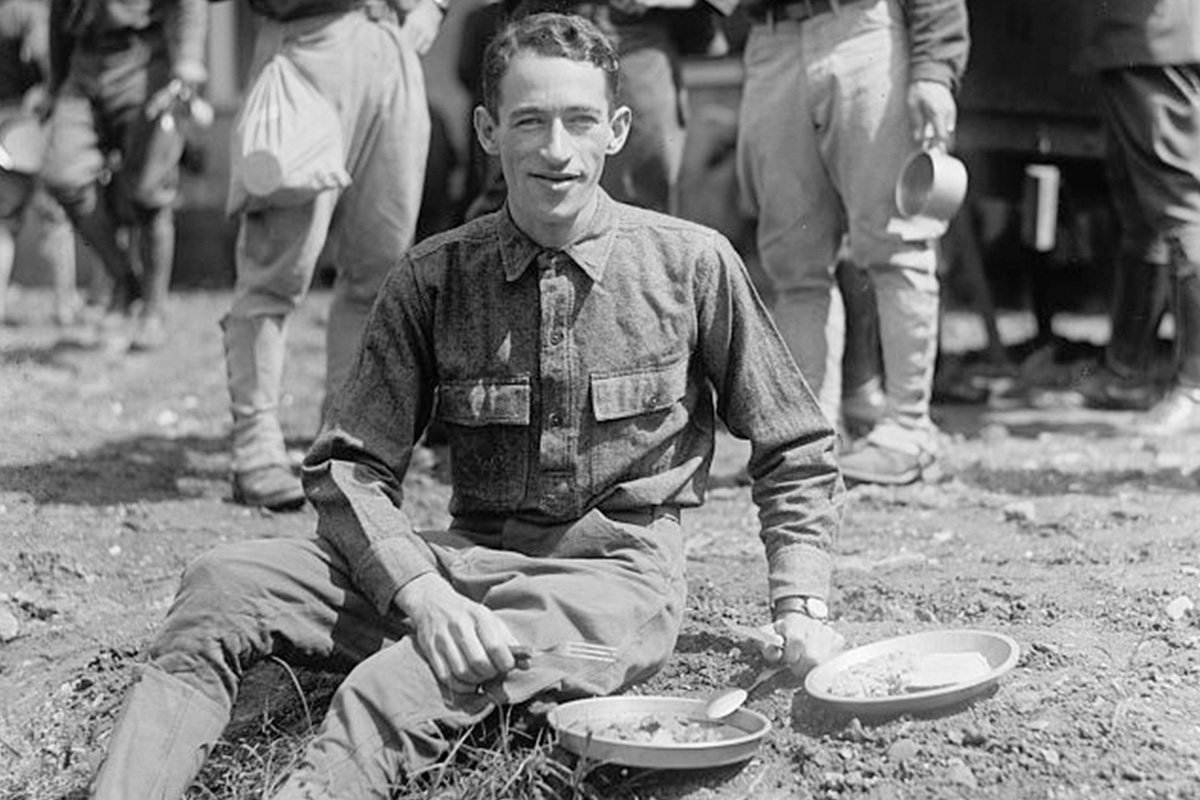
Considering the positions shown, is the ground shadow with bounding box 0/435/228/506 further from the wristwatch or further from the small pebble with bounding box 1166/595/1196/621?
the small pebble with bounding box 1166/595/1196/621

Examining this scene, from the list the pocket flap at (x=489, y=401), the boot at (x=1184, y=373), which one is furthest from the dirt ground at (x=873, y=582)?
the pocket flap at (x=489, y=401)

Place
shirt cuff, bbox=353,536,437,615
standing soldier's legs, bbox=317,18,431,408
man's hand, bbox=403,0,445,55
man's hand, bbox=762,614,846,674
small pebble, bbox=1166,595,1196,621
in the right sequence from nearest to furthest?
shirt cuff, bbox=353,536,437,615
man's hand, bbox=762,614,846,674
small pebble, bbox=1166,595,1196,621
standing soldier's legs, bbox=317,18,431,408
man's hand, bbox=403,0,445,55

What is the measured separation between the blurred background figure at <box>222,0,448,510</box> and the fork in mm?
2109

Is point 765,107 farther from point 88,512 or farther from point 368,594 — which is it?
point 368,594

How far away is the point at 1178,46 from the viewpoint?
601 cm

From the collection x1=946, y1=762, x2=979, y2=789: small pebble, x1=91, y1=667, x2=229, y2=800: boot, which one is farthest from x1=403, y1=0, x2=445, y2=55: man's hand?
x1=946, y1=762, x2=979, y2=789: small pebble

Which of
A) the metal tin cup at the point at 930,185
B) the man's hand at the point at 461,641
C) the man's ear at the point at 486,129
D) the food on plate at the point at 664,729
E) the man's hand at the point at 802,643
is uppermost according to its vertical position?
the man's ear at the point at 486,129

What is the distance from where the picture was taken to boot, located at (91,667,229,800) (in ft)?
9.45

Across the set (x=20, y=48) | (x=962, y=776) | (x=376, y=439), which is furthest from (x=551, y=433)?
(x=20, y=48)

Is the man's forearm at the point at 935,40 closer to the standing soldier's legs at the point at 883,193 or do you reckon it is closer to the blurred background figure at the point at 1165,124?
the standing soldier's legs at the point at 883,193

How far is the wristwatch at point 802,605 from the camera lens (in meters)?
3.23

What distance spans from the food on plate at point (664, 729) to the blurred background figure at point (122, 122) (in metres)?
5.57

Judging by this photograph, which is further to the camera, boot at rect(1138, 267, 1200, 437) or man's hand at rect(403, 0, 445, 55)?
boot at rect(1138, 267, 1200, 437)

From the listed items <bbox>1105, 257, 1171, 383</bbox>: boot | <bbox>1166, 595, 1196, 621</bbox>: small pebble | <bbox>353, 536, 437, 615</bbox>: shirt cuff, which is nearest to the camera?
<bbox>353, 536, 437, 615</bbox>: shirt cuff
